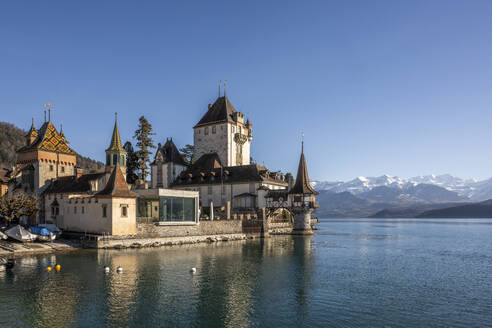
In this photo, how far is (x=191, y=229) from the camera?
5628cm

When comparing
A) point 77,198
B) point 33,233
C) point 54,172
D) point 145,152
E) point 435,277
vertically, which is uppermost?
point 145,152

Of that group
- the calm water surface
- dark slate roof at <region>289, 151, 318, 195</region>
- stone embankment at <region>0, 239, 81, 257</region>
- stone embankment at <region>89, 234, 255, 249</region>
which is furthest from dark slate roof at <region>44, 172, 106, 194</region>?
dark slate roof at <region>289, 151, 318, 195</region>

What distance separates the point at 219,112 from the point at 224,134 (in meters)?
6.17

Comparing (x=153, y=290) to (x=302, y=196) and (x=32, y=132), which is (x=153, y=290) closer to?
(x=302, y=196)

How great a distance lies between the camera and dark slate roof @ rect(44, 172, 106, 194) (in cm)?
5722

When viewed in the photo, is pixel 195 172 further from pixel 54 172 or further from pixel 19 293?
pixel 19 293

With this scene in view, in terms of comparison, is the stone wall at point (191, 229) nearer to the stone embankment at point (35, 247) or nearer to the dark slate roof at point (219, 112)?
the stone embankment at point (35, 247)

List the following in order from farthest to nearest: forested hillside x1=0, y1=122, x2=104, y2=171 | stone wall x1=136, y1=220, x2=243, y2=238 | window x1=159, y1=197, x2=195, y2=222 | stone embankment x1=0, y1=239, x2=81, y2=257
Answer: forested hillside x1=0, y1=122, x2=104, y2=171 < window x1=159, y1=197, x2=195, y2=222 < stone wall x1=136, y1=220, x2=243, y2=238 < stone embankment x1=0, y1=239, x2=81, y2=257

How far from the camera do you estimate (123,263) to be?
1435 inches

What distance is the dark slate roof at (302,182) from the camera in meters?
68.2

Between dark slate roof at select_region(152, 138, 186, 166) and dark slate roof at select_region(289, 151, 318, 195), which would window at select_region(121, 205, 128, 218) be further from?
dark slate roof at select_region(152, 138, 186, 166)

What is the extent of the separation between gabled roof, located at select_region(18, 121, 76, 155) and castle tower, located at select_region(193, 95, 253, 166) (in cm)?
3205

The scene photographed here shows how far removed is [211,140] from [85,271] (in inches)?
2341

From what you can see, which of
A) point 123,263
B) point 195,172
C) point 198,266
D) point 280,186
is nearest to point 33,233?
point 123,263
